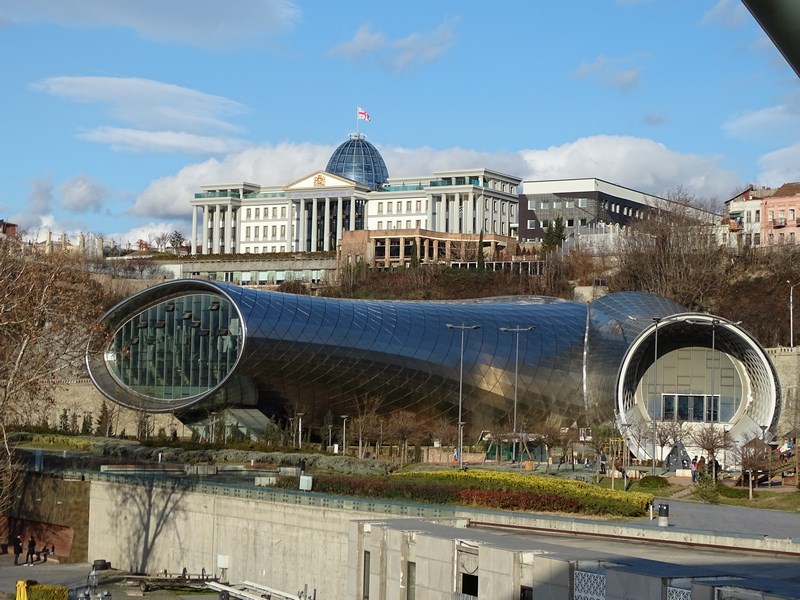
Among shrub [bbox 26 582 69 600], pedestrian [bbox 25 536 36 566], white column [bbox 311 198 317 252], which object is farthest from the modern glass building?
white column [bbox 311 198 317 252]

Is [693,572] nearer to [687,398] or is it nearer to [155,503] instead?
[155,503]

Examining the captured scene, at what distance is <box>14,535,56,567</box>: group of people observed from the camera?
37500mm

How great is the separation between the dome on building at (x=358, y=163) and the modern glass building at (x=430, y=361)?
72.7m

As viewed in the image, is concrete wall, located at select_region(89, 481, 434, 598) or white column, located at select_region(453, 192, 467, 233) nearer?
concrete wall, located at select_region(89, 481, 434, 598)

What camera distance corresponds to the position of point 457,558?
17.9m

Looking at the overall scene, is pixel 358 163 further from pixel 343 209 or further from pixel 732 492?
pixel 732 492

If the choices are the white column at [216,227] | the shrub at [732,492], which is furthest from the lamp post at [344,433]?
the white column at [216,227]

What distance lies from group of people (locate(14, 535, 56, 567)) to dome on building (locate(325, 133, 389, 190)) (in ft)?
348

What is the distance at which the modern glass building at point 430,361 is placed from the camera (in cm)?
6303

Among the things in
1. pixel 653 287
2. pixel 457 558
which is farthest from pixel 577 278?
pixel 457 558

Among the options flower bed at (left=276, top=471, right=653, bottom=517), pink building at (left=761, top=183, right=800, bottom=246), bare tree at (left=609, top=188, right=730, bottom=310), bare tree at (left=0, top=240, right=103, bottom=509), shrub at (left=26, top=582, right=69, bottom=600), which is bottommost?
shrub at (left=26, top=582, right=69, bottom=600)

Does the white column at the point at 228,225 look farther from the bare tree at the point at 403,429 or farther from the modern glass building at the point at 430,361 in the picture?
the bare tree at the point at 403,429

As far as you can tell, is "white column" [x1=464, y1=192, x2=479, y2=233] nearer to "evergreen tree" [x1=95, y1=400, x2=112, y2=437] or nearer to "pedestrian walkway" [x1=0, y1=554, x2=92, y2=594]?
"evergreen tree" [x1=95, y1=400, x2=112, y2=437]

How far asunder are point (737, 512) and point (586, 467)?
20.8m
